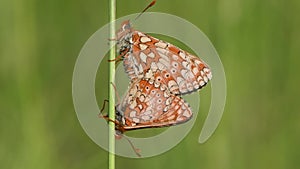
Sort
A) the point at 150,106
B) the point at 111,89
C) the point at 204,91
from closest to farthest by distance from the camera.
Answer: the point at 111,89 → the point at 150,106 → the point at 204,91

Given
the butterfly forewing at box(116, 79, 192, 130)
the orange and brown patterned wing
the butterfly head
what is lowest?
the butterfly forewing at box(116, 79, 192, 130)

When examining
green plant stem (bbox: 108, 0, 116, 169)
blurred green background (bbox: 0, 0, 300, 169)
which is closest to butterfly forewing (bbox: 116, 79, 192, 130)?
green plant stem (bbox: 108, 0, 116, 169)


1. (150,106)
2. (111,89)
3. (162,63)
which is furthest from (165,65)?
(111,89)

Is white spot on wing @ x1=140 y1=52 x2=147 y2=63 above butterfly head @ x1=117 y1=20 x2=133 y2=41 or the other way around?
the other way around

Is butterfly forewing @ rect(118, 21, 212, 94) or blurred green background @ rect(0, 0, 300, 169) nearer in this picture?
butterfly forewing @ rect(118, 21, 212, 94)

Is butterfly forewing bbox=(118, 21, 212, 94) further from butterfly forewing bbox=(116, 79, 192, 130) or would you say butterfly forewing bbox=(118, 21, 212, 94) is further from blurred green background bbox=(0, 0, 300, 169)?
blurred green background bbox=(0, 0, 300, 169)

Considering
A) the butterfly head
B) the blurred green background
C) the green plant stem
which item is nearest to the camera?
the green plant stem

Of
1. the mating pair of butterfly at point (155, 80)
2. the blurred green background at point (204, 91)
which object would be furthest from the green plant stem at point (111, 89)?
the blurred green background at point (204, 91)

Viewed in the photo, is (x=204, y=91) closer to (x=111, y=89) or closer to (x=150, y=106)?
(x=150, y=106)
